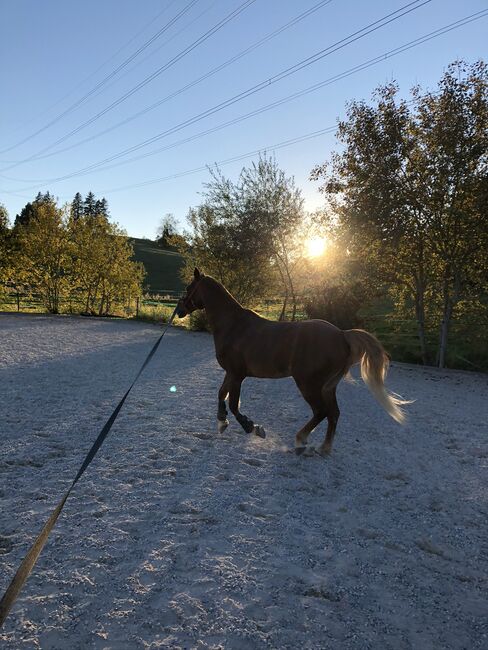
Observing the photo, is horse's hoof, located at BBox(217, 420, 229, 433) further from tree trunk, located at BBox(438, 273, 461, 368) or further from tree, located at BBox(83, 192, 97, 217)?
tree, located at BBox(83, 192, 97, 217)

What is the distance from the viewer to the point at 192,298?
6.03m

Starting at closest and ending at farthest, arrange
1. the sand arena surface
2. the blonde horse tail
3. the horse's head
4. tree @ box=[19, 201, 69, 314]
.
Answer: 1. the sand arena surface
2. the blonde horse tail
3. the horse's head
4. tree @ box=[19, 201, 69, 314]

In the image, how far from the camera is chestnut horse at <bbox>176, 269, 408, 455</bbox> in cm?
475

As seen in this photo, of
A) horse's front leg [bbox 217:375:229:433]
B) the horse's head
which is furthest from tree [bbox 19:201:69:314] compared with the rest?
horse's front leg [bbox 217:375:229:433]

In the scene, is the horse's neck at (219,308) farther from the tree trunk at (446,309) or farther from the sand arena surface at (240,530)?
the tree trunk at (446,309)

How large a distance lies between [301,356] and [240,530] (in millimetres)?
2184

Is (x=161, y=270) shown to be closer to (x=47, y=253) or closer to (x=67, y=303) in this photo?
(x=67, y=303)

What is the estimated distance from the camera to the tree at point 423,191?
32.6 ft

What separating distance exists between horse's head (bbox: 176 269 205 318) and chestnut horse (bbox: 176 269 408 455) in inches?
9.1

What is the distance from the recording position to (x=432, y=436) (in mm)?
5980

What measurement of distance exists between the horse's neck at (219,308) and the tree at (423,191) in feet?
22.4

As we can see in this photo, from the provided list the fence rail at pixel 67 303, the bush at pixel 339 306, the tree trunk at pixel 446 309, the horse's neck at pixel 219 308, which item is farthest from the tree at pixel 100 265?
the horse's neck at pixel 219 308

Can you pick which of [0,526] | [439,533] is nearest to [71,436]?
[0,526]

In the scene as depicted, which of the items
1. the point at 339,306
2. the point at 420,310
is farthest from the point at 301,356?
the point at 339,306
